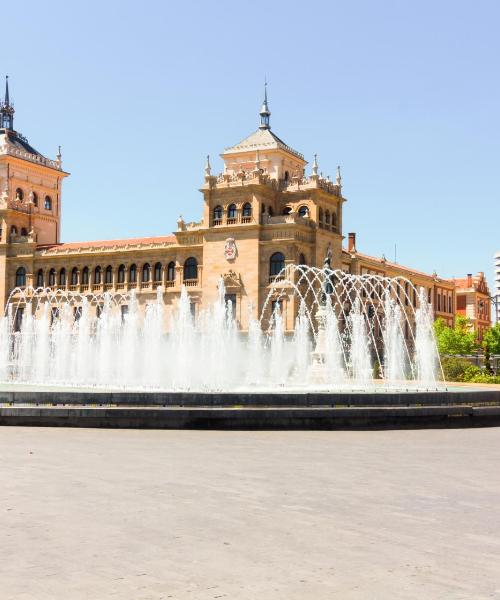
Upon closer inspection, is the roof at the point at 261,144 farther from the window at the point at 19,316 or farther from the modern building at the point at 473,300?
the modern building at the point at 473,300

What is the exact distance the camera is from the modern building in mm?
105562

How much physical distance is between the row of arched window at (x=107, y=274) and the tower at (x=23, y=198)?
3.10 ft

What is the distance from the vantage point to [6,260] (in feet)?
230

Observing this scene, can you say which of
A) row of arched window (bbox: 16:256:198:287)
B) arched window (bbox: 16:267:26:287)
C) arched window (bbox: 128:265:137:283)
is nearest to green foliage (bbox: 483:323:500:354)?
row of arched window (bbox: 16:256:198:287)

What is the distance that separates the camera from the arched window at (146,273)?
6475cm

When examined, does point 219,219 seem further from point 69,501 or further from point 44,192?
point 69,501

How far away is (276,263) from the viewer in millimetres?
57375

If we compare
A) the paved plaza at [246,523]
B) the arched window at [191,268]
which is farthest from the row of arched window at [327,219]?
the paved plaza at [246,523]

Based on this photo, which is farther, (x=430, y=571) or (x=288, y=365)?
(x=288, y=365)

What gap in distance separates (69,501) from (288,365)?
4318 centimetres

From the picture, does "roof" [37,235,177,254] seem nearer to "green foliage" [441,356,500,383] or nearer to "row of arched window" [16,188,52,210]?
"row of arched window" [16,188,52,210]

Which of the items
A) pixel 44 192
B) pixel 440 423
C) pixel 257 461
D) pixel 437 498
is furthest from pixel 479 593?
pixel 44 192

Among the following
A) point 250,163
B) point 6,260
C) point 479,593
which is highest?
point 250,163

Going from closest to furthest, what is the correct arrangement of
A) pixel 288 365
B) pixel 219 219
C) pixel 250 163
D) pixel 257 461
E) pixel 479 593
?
pixel 479 593 < pixel 257 461 < pixel 288 365 < pixel 219 219 < pixel 250 163
